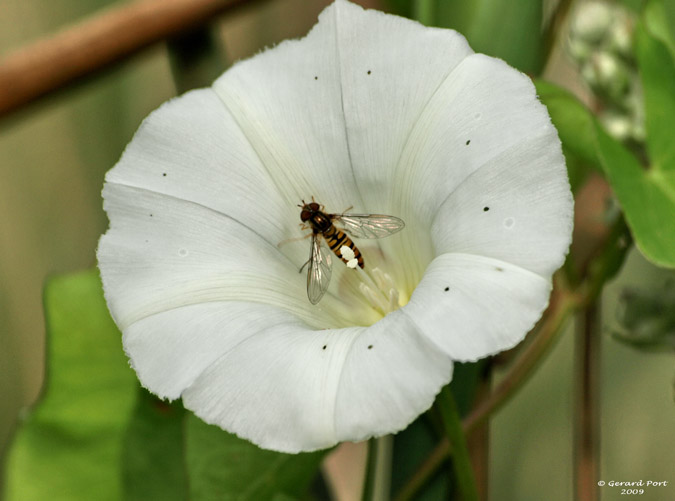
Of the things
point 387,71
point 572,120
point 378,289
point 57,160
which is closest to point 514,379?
point 378,289

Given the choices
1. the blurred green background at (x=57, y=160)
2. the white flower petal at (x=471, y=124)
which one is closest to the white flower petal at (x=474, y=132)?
the white flower petal at (x=471, y=124)

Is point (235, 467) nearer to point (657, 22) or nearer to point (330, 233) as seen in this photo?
point (330, 233)

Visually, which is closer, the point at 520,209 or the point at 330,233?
the point at 520,209

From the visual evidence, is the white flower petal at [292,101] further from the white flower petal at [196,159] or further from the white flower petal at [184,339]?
the white flower petal at [184,339]

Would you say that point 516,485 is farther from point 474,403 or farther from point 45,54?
point 45,54

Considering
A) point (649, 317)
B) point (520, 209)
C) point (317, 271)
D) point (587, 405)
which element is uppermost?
point (520, 209)

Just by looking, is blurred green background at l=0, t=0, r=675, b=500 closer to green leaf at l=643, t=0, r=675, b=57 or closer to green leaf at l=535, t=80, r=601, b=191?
green leaf at l=643, t=0, r=675, b=57

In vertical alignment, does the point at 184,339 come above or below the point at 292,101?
below

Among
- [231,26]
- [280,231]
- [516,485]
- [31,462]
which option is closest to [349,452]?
[516,485]
